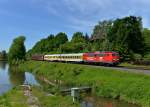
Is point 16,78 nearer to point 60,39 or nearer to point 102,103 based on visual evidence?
point 102,103

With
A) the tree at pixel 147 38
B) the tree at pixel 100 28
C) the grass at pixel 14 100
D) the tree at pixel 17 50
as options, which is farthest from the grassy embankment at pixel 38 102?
the tree at pixel 17 50

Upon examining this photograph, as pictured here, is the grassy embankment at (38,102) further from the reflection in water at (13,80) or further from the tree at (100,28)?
the tree at (100,28)

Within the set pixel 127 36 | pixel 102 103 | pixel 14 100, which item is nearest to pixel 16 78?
pixel 127 36

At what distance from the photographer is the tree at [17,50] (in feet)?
496

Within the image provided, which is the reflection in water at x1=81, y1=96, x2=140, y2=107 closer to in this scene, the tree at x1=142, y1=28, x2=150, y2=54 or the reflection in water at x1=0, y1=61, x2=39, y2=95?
the reflection in water at x1=0, y1=61, x2=39, y2=95

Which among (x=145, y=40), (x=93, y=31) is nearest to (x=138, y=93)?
(x=145, y=40)

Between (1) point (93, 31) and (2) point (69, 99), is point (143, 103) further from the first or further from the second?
(1) point (93, 31)

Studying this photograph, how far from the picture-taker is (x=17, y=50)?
151 metres

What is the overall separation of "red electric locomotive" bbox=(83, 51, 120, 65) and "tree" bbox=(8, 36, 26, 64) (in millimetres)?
81963

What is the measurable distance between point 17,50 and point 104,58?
92934mm

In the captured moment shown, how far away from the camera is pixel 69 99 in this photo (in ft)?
107

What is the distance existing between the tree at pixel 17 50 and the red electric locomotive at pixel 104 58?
82.0 metres

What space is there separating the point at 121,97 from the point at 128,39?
179 ft

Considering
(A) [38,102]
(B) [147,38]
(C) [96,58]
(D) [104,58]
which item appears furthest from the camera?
(B) [147,38]
